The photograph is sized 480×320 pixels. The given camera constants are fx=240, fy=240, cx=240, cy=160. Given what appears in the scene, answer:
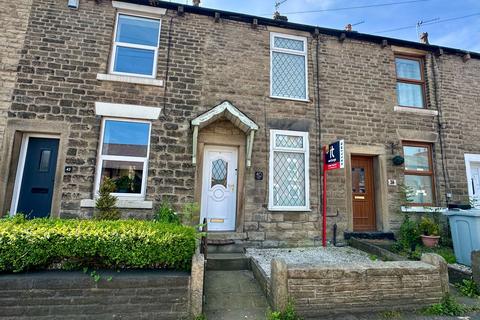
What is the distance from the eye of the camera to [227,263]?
4.95 meters

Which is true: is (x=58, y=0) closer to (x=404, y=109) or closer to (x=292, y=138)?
(x=292, y=138)

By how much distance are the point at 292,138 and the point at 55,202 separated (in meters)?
6.05

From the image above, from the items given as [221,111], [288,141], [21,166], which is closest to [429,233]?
[288,141]

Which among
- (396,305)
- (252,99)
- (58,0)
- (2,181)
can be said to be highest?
(58,0)

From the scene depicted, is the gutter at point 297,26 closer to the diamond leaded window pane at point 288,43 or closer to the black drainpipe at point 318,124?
the diamond leaded window pane at point 288,43

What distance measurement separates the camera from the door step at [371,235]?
6.52 meters

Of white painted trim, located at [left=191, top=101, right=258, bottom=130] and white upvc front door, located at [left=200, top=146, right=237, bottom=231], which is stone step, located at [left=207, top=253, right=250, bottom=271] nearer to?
white upvc front door, located at [left=200, top=146, right=237, bottom=231]

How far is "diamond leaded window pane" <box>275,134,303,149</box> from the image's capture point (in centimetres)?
665

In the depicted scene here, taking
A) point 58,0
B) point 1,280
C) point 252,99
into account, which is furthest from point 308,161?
point 58,0

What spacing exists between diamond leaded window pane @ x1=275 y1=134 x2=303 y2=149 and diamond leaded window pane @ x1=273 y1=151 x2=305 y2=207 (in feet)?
0.68

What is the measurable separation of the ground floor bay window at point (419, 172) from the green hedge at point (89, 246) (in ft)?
23.1

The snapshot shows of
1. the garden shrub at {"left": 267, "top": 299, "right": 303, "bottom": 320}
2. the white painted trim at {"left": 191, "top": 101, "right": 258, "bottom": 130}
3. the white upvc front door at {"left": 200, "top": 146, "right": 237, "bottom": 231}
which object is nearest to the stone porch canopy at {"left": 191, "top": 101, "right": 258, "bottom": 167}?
the white painted trim at {"left": 191, "top": 101, "right": 258, "bottom": 130}

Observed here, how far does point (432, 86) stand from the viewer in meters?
7.86

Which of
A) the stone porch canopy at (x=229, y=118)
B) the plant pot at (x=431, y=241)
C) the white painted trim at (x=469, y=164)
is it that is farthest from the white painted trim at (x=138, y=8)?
the white painted trim at (x=469, y=164)
